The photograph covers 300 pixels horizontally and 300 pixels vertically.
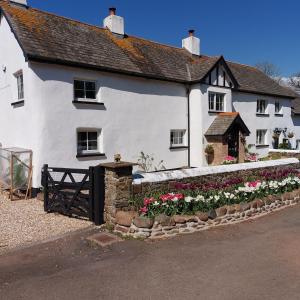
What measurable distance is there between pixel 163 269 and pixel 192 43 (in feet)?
62.4

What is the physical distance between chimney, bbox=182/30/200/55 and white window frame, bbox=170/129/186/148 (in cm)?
673

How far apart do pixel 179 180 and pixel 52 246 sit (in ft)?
13.6

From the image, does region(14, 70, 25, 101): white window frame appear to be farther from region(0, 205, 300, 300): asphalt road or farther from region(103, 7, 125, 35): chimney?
region(0, 205, 300, 300): asphalt road

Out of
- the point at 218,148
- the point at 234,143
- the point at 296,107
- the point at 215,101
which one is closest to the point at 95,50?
the point at 215,101

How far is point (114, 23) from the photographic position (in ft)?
60.0

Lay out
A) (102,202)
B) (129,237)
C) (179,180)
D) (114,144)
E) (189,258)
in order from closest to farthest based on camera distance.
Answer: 1. (189,258)
2. (129,237)
3. (102,202)
4. (179,180)
5. (114,144)

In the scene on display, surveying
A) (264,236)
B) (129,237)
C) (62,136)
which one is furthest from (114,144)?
(264,236)

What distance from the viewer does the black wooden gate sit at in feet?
28.5

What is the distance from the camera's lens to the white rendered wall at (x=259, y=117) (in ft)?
73.1

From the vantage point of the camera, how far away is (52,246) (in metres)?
7.37

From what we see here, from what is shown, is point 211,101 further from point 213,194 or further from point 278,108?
point 213,194

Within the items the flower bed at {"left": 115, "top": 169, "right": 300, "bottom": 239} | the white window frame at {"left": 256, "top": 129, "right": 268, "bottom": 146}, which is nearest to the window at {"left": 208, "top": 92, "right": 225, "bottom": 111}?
the white window frame at {"left": 256, "top": 129, "right": 268, "bottom": 146}

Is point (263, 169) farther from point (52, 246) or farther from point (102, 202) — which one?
point (52, 246)

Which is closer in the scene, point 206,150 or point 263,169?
point 263,169
